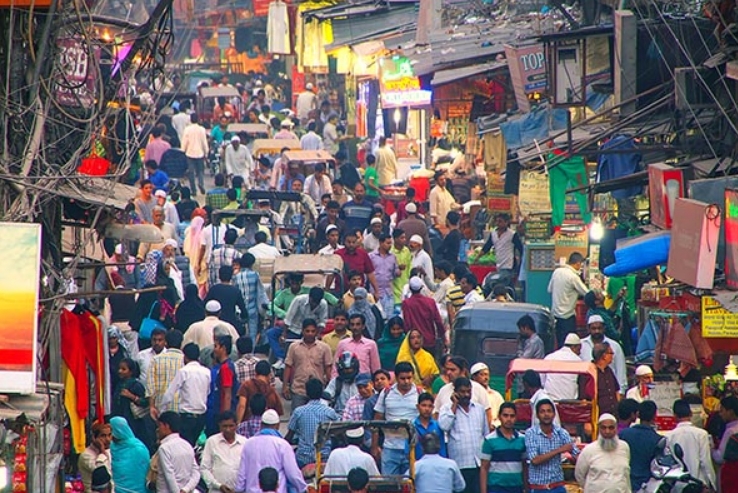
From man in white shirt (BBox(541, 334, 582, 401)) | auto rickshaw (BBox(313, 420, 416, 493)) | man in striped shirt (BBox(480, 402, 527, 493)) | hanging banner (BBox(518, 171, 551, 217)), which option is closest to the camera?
auto rickshaw (BBox(313, 420, 416, 493))

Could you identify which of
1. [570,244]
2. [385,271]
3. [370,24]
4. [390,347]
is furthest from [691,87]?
[370,24]

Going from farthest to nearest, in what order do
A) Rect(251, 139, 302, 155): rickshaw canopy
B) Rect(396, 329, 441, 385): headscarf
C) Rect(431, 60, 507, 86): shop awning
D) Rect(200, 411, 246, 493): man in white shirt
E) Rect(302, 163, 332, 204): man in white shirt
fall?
1. Rect(251, 139, 302, 155): rickshaw canopy
2. Rect(302, 163, 332, 204): man in white shirt
3. Rect(431, 60, 507, 86): shop awning
4. Rect(396, 329, 441, 385): headscarf
5. Rect(200, 411, 246, 493): man in white shirt

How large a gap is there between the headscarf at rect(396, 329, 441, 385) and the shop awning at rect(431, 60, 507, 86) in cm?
955

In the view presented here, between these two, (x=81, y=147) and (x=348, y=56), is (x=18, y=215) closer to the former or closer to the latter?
(x=81, y=147)

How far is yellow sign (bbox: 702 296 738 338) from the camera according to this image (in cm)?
1584

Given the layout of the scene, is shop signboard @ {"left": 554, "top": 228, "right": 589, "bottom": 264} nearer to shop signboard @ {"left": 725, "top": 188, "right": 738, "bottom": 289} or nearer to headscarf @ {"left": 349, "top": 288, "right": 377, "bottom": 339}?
headscarf @ {"left": 349, "top": 288, "right": 377, "bottom": 339}

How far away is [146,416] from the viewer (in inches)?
675

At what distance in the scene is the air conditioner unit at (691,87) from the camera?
18234mm

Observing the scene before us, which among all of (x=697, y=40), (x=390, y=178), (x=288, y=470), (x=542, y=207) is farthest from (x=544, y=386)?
(x=390, y=178)

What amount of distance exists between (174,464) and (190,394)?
1.88 meters

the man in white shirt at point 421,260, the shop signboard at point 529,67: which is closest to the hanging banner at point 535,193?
the shop signboard at point 529,67

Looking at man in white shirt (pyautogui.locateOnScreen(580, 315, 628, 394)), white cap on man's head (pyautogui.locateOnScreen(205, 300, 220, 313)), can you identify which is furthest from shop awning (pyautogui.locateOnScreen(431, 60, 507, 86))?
man in white shirt (pyautogui.locateOnScreen(580, 315, 628, 394))

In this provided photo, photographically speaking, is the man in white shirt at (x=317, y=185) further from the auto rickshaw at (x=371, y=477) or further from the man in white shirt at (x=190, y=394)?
the auto rickshaw at (x=371, y=477)

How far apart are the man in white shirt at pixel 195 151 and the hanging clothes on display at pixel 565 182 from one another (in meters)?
14.6
